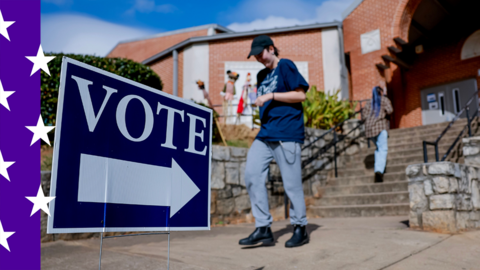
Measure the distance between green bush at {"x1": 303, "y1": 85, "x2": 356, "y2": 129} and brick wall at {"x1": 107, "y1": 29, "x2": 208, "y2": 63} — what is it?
9.26 meters

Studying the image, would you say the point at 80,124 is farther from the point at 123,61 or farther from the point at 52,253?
the point at 123,61

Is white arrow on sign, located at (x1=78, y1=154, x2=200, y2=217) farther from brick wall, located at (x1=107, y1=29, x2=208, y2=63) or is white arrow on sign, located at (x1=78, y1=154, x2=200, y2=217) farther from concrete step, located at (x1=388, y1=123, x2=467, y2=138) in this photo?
brick wall, located at (x1=107, y1=29, x2=208, y2=63)

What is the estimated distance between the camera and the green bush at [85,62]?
6.43m

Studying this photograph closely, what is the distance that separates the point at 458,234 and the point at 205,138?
2962 mm

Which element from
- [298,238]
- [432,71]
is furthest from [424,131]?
[298,238]

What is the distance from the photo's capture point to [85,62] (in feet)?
23.8

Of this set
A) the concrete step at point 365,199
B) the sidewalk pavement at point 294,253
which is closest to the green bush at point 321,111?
the concrete step at point 365,199

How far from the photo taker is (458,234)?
3.80 metres

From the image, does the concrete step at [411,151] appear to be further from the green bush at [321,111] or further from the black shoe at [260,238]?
the black shoe at [260,238]

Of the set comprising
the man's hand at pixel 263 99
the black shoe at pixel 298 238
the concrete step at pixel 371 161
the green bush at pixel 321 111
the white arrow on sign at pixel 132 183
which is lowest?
the black shoe at pixel 298 238

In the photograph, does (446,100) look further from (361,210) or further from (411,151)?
(361,210)

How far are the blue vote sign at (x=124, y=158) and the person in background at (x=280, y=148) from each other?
114cm

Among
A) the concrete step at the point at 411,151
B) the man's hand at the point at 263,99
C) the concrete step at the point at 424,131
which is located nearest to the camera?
the man's hand at the point at 263,99

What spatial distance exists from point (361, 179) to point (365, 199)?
0.97 metres
